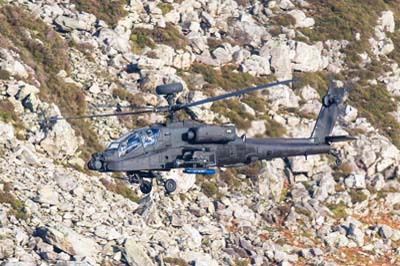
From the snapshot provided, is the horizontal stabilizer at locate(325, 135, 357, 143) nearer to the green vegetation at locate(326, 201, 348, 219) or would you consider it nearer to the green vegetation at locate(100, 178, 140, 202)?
Result: the green vegetation at locate(100, 178, 140, 202)

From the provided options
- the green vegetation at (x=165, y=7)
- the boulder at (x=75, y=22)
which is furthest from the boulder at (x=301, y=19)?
the boulder at (x=75, y=22)

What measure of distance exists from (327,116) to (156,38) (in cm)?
1780

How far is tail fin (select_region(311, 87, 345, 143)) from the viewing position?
34062 millimetres

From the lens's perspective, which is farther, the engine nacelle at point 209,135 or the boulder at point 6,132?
the boulder at point 6,132

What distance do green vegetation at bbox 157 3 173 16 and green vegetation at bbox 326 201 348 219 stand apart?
52.2ft

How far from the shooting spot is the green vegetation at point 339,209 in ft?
143

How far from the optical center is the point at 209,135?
28.8m

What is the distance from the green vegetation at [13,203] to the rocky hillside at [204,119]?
0.06 metres

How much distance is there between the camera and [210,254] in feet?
121

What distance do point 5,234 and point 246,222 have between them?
12466 mm

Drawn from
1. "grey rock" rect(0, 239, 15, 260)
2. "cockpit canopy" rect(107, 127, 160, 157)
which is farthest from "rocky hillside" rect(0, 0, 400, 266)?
"cockpit canopy" rect(107, 127, 160, 157)

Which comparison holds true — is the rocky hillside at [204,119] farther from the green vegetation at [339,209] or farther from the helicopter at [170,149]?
the helicopter at [170,149]

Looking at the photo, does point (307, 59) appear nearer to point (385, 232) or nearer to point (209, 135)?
point (385, 232)

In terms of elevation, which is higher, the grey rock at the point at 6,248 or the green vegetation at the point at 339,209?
the grey rock at the point at 6,248
